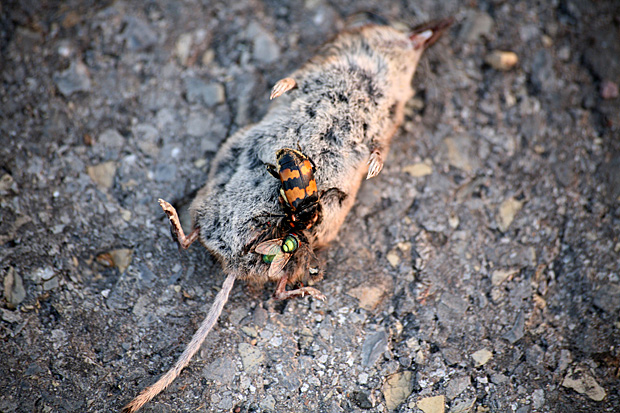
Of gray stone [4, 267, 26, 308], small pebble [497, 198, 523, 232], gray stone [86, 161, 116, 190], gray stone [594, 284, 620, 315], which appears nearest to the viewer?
gray stone [4, 267, 26, 308]

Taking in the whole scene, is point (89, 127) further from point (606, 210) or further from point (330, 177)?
point (606, 210)

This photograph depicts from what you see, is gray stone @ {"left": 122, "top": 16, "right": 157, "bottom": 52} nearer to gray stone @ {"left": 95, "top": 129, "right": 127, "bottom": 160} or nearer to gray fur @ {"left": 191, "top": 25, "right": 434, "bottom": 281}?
gray stone @ {"left": 95, "top": 129, "right": 127, "bottom": 160}

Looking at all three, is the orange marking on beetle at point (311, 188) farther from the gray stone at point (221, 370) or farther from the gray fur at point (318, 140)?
the gray stone at point (221, 370)

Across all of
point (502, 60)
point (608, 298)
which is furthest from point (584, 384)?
point (502, 60)

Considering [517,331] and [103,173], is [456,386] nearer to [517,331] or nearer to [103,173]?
[517,331]

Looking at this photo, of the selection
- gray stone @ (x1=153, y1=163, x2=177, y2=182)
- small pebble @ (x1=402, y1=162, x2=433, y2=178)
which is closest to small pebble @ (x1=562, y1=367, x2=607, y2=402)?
small pebble @ (x1=402, y1=162, x2=433, y2=178)

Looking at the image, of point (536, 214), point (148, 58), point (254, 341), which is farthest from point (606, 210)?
point (148, 58)
